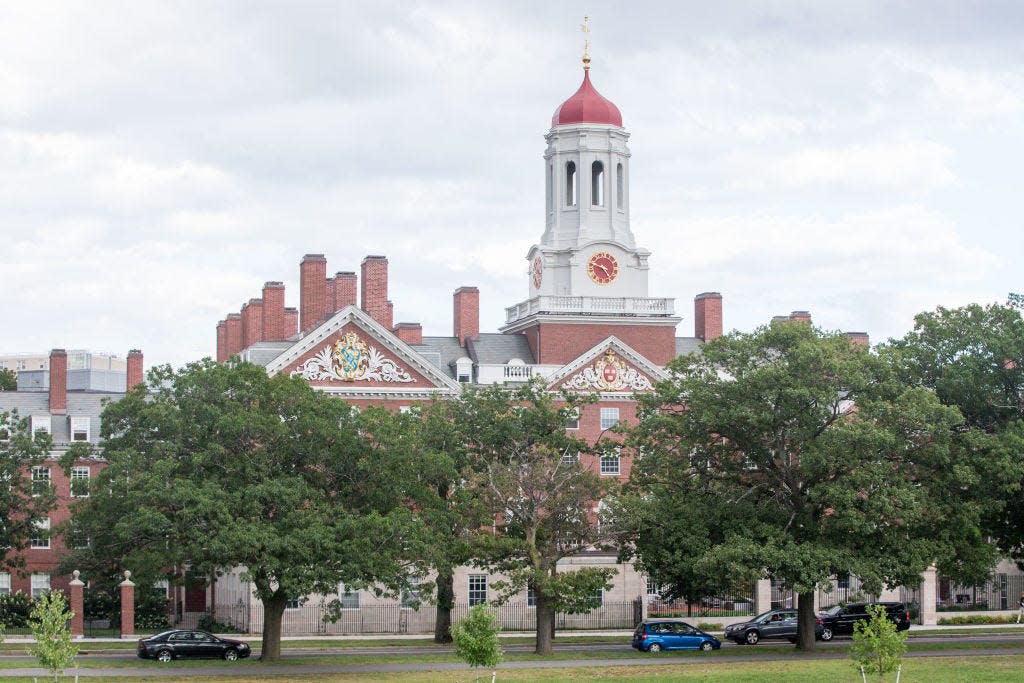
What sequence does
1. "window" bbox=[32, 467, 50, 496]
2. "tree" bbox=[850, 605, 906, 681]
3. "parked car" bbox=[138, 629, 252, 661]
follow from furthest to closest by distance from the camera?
1. "window" bbox=[32, 467, 50, 496]
2. "parked car" bbox=[138, 629, 252, 661]
3. "tree" bbox=[850, 605, 906, 681]

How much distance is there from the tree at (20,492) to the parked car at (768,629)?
28930mm

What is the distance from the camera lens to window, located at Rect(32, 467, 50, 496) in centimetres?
6988

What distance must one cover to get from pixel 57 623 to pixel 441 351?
158 feet

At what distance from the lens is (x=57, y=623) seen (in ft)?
136

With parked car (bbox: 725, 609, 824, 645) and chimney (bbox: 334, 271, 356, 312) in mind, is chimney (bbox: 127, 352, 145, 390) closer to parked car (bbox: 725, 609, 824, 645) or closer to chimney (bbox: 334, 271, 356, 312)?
chimney (bbox: 334, 271, 356, 312)

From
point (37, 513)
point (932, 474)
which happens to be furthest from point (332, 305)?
point (932, 474)

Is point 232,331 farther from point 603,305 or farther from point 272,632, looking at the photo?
point 272,632

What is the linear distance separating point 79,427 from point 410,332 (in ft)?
58.0

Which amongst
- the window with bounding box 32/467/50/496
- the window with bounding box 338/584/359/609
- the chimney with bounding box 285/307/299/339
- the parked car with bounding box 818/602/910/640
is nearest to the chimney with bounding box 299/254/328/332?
the chimney with bounding box 285/307/299/339

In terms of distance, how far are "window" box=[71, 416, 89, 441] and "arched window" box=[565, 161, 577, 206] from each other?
91.9 ft

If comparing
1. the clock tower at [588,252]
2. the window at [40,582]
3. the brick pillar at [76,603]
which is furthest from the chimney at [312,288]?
the brick pillar at [76,603]

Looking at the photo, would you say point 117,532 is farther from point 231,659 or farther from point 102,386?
point 102,386

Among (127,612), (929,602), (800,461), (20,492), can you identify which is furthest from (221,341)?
(800,461)

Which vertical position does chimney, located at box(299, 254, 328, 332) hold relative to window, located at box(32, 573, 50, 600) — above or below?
above
